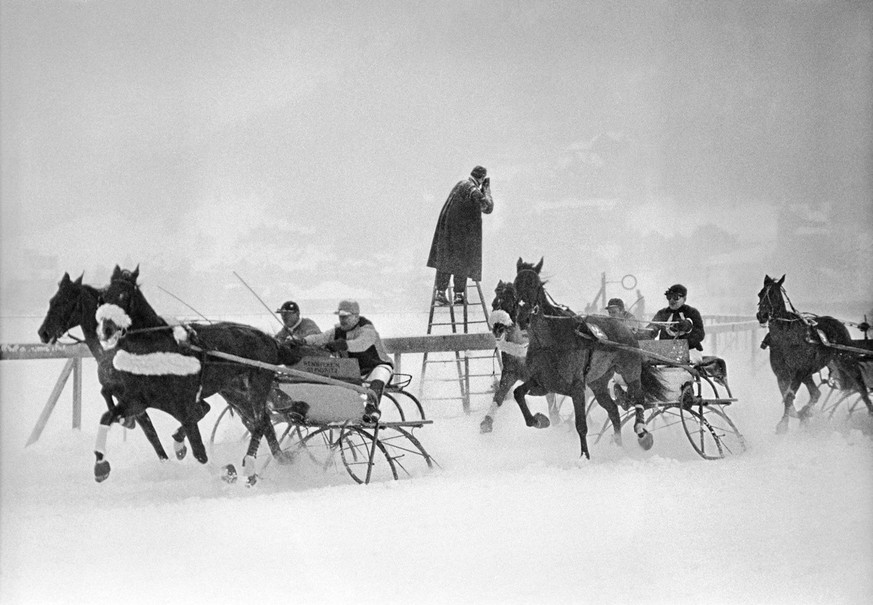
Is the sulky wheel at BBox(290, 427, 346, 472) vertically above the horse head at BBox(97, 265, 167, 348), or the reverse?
the horse head at BBox(97, 265, 167, 348)

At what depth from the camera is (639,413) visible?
236 inches

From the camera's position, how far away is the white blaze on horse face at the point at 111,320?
15.1ft

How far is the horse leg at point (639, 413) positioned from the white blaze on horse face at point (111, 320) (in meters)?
3.39

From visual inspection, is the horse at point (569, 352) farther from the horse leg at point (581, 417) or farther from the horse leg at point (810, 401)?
the horse leg at point (810, 401)

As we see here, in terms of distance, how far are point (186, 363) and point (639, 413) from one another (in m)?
3.08

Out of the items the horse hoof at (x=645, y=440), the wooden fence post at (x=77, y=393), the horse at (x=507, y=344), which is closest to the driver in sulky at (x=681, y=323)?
the horse hoof at (x=645, y=440)

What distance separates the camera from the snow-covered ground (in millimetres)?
4398

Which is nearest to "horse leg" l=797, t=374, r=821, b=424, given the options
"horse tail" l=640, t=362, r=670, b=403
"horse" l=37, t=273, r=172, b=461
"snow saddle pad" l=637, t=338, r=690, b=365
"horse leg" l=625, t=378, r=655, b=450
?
"snow saddle pad" l=637, t=338, r=690, b=365

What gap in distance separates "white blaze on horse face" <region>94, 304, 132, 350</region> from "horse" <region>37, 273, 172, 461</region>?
180 millimetres

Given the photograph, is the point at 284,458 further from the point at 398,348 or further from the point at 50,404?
the point at 50,404

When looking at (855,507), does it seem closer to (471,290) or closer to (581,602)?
(581,602)

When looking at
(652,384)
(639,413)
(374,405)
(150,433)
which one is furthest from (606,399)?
(150,433)

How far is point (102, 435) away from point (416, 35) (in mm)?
3453

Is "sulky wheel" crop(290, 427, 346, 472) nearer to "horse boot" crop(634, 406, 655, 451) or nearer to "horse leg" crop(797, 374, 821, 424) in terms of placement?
"horse boot" crop(634, 406, 655, 451)
